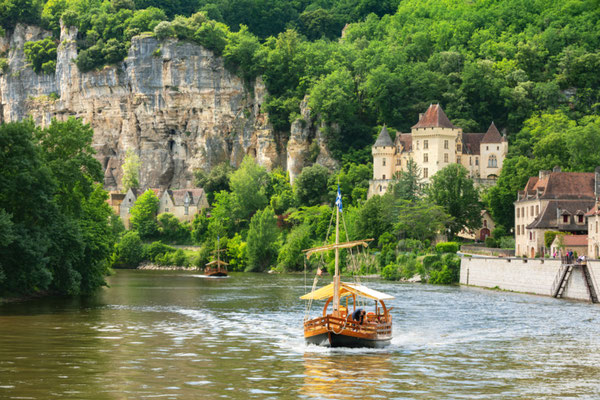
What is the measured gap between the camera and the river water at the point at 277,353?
92.5 ft

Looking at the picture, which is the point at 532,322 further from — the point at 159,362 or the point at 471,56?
the point at 471,56

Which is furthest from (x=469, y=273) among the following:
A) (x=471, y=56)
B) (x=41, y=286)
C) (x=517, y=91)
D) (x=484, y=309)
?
(x=471, y=56)

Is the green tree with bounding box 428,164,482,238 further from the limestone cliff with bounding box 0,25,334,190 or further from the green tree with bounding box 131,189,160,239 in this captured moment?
the green tree with bounding box 131,189,160,239

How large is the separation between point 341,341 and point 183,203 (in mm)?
114550

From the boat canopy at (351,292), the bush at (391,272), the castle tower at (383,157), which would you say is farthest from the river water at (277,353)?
the castle tower at (383,157)

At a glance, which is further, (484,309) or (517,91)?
(517,91)

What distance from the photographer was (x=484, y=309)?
56.6 meters

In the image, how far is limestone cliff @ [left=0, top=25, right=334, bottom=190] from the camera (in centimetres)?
15612

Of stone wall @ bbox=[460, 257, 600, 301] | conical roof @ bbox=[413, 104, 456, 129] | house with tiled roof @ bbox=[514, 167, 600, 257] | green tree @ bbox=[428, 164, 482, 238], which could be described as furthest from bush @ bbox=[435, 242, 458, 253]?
conical roof @ bbox=[413, 104, 456, 129]

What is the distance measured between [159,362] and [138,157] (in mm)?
131043

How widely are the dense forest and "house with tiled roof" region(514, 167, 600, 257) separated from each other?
16.1 m

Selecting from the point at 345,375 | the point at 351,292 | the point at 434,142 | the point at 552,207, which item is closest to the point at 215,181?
the point at 434,142

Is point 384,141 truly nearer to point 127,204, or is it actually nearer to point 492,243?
point 492,243

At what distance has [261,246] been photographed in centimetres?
11962
